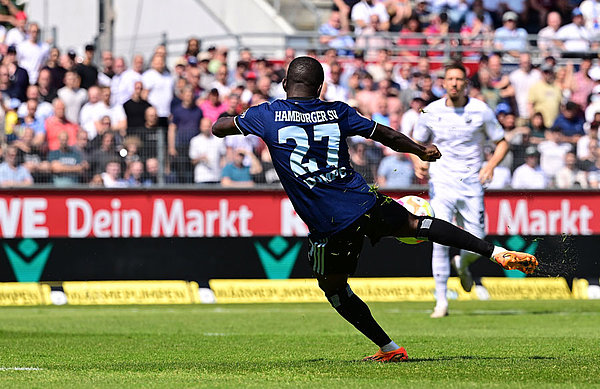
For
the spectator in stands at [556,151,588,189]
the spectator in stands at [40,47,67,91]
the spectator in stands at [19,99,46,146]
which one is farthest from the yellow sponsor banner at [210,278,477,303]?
the spectator in stands at [40,47,67,91]

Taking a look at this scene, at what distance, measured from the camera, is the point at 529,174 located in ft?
62.1

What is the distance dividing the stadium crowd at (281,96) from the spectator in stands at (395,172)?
2cm

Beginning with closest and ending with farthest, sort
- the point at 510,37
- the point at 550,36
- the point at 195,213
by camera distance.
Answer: the point at 195,213 → the point at 510,37 → the point at 550,36

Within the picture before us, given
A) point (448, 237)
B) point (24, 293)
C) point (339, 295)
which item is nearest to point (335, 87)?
point (24, 293)

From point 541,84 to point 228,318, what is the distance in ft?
34.1

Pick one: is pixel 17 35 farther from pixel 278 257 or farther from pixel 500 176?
pixel 500 176

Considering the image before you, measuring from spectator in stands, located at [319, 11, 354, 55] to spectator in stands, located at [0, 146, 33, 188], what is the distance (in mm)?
7245

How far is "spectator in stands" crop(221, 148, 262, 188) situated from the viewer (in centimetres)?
1867

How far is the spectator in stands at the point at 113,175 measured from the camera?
18156 millimetres

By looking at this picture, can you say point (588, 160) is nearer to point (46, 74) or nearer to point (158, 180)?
point (158, 180)

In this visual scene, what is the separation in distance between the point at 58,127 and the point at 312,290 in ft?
16.8

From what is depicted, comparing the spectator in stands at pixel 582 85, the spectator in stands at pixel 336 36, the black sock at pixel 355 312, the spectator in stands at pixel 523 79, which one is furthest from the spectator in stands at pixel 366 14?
the black sock at pixel 355 312

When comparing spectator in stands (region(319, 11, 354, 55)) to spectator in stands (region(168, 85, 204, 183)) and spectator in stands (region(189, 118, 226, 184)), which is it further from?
spectator in stands (region(189, 118, 226, 184))

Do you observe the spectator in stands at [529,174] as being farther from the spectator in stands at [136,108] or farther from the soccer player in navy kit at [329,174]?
the soccer player in navy kit at [329,174]
